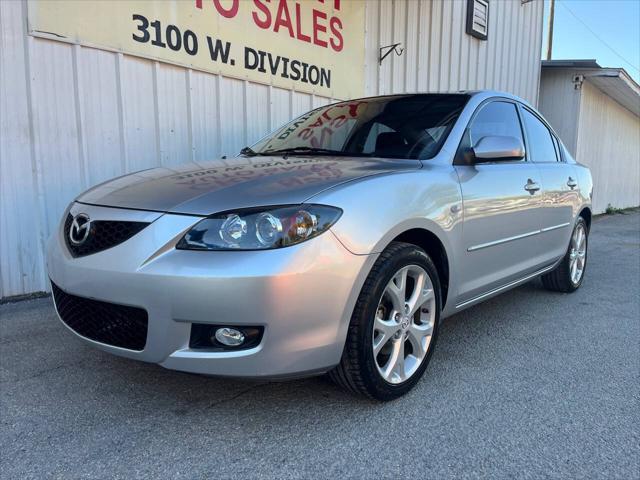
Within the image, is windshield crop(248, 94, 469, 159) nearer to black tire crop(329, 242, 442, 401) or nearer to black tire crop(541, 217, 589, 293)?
black tire crop(329, 242, 442, 401)

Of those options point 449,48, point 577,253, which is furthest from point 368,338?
point 449,48

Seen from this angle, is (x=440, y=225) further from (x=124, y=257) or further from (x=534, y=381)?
(x=124, y=257)

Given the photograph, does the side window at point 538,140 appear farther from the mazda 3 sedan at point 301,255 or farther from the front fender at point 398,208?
the front fender at point 398,208

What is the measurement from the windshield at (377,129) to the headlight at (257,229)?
1084mm

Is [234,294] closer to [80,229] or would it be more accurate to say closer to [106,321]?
[106,321]

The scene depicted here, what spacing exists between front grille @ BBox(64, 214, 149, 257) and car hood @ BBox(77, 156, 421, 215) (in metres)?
0.10

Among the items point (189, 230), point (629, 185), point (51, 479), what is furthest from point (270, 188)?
point (629, 185)

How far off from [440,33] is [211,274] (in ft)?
25.8

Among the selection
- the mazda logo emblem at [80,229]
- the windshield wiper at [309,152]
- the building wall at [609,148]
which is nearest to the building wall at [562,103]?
the building wall at [609,148]

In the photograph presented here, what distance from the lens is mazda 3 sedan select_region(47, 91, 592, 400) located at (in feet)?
6.41

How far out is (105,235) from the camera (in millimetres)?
2199

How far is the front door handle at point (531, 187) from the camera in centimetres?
351

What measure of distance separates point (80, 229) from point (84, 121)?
2.31 m

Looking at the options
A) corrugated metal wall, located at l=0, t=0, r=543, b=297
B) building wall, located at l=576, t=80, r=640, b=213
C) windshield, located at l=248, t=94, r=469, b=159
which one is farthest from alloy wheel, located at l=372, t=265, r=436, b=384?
building wall, located at l=576, t=80, r=640, b=213
